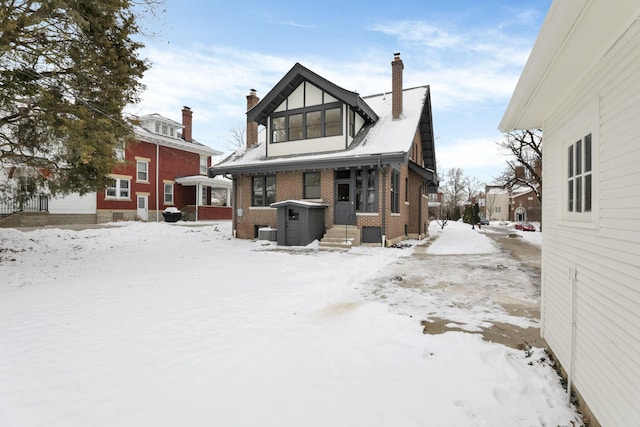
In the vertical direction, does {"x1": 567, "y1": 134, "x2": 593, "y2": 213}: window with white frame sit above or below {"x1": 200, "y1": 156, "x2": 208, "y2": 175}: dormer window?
below

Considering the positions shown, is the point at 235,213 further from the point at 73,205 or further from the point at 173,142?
the point at 173,142

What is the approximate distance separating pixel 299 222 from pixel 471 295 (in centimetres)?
865

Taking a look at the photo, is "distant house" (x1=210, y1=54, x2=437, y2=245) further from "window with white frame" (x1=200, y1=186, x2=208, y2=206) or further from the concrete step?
"window with white frame" (x1=200, y1=186, x2=208, y2=206)

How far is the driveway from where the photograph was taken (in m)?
4.59

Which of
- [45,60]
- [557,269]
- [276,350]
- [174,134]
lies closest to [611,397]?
[557,269]

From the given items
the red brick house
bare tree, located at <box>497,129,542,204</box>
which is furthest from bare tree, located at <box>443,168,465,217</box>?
the red brick house

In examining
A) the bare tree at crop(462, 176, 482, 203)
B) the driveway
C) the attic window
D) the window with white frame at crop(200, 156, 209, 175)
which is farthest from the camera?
the bare tree at crop(462, 176, 482, 203)

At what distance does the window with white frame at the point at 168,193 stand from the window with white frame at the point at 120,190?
114 inches

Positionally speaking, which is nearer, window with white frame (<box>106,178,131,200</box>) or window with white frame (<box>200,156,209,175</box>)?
window with white frame (<box>106,178,131,200</box>)

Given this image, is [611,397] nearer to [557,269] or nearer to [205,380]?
[557,269]

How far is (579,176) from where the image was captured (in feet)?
10.7

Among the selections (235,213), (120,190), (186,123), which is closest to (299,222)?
(235,213)

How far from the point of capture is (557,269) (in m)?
3.87

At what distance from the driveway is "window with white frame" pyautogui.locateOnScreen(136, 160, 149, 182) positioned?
22.3 m
